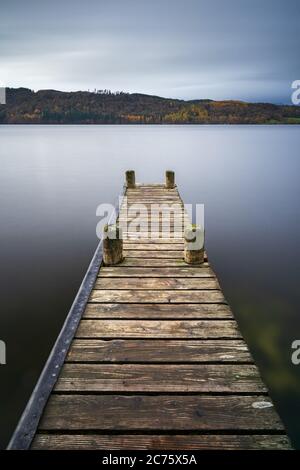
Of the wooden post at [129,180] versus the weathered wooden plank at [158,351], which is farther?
the wooden post at [129,180]

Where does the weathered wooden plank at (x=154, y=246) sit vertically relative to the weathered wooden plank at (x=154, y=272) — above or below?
above

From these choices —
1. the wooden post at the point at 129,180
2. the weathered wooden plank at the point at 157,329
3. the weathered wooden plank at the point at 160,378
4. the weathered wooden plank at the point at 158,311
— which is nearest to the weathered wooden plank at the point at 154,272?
the weathered wooden plank at the point at 158,311

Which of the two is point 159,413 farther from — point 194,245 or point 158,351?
point 194,245

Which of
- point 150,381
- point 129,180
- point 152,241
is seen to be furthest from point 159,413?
point 129,180

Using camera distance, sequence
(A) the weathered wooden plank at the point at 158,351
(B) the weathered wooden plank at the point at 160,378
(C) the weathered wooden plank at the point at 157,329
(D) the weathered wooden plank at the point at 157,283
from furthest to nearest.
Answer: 1. (D) the weathered wooden plank at the point at 157,283
2. (C) the weathered wooden plank at the point at 157,329
3. (A) the weathered wooden plank at the point at 158,351
4. (B) the weathered wooden plank at the point at 160,378

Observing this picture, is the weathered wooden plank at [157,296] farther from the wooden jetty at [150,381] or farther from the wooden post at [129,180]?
the wooden post at [129,180]

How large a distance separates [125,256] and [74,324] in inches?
90.0

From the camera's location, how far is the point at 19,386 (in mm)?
4680

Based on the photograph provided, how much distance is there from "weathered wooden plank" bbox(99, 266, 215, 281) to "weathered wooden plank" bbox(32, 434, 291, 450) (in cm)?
274

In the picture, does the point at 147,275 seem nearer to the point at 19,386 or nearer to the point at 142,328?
the point at 142,328

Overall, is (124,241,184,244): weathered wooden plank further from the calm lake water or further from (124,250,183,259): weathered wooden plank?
the calm lake water

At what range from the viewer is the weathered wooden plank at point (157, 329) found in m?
3.63

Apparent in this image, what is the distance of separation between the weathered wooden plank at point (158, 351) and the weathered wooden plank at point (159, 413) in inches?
18.3
